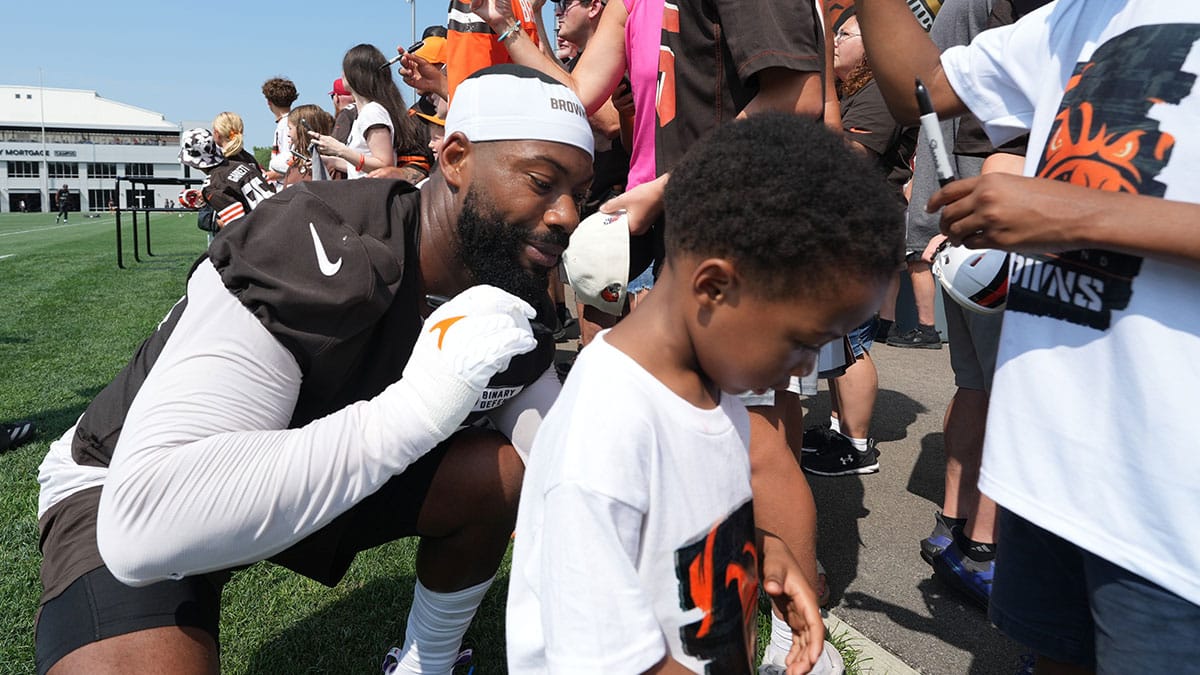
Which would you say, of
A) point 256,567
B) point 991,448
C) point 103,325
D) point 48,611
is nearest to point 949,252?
point 991,448

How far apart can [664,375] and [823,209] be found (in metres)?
0.35

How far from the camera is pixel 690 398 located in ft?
4.30

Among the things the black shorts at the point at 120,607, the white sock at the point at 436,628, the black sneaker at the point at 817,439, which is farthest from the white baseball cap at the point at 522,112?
the black sneaker at the point at 817,439

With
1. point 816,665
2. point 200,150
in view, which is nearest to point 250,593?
point 816,665

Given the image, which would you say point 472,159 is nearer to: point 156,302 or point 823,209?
point 823,209

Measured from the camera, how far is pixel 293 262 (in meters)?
1.72

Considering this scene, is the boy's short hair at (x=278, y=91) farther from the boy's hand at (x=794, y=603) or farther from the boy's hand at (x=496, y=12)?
the boy's hand at (x=794, y=603)

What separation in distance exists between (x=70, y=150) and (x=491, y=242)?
100.0m

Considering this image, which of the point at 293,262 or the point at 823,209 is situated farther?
the point at 293,262

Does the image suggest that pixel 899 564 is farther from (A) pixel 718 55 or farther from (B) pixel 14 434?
(B) pixel 14 434

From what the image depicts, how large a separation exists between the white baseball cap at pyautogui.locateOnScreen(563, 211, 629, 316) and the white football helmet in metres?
0.80

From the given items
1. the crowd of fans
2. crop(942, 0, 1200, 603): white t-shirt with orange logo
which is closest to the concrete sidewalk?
the crowd of fans

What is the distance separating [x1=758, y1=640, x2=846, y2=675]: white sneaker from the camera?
85.1 inches

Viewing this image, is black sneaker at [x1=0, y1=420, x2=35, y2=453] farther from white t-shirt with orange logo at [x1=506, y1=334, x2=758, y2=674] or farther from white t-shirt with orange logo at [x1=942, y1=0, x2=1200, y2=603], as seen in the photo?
white t-shirt with orange logo at [x1=942, y1=0, x2=1200, y2=603]
